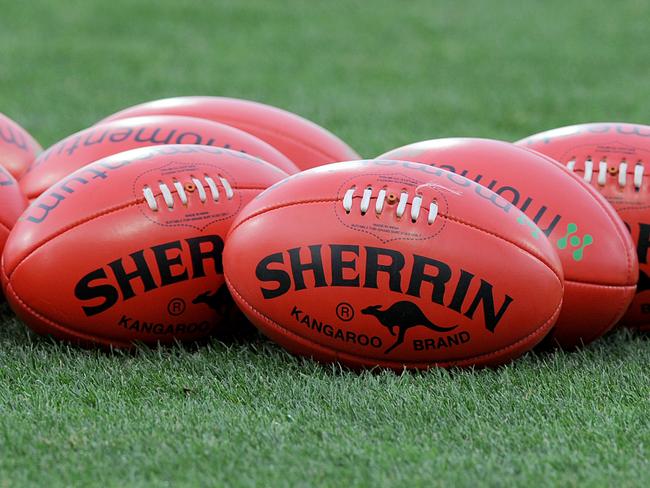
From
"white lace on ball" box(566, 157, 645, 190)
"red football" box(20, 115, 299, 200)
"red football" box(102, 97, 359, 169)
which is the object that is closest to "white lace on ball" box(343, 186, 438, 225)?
"white lace on ball" box(566, 157, 645, 190)

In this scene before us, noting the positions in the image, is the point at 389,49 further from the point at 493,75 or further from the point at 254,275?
the point at 254,275

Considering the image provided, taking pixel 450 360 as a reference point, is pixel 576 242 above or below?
above

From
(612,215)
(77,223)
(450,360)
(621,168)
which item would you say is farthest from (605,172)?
(77,223)

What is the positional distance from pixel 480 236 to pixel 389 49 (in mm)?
6169

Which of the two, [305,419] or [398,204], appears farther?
[398,204]

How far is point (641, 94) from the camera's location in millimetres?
7445

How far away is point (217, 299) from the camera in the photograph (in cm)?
317

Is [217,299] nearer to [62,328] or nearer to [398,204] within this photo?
[62,328]

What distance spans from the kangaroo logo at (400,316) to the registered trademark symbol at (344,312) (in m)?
0.03

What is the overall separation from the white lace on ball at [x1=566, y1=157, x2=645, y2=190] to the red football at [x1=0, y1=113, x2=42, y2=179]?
2.00m

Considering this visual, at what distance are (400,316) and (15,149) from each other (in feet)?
6.50

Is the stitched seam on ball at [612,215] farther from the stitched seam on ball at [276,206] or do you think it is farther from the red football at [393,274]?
the stitched seam on ball at [276,206]

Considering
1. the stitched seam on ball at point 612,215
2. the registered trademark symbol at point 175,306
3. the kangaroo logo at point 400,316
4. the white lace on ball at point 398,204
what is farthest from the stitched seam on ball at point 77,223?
the stitched seam on ball at point 612,215

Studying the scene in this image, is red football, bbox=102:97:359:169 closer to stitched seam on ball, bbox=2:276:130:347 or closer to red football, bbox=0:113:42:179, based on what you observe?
red football, bbox=0:113:42:179
